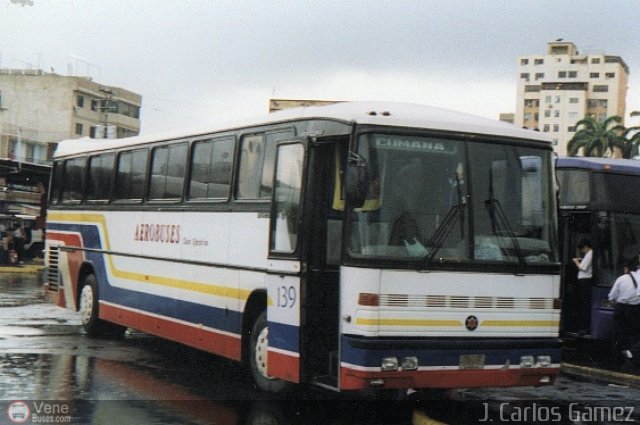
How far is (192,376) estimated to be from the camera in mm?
13062

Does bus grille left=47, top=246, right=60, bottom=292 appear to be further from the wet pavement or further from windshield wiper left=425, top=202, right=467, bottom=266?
windshield wiper left=425, top=202, right=467, bottom=266

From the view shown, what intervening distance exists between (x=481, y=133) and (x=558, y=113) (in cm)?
16525

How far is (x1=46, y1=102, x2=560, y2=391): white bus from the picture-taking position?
31.2 ft

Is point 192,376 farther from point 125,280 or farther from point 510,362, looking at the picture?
point 510,362

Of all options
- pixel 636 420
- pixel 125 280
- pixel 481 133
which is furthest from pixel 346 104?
pixel 125 280

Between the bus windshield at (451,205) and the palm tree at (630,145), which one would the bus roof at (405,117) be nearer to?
the bus windshield at (451,205)

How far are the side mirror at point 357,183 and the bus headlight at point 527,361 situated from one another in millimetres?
2349

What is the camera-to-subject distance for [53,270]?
1939 centimetres

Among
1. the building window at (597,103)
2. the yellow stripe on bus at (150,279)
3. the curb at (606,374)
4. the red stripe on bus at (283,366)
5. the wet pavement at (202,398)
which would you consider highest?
the building window at (597,103)

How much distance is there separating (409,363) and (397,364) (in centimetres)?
13

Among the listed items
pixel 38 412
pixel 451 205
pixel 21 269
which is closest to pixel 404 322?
pixel 451 205

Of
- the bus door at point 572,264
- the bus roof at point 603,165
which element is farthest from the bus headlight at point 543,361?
the bus roof at point 603,165

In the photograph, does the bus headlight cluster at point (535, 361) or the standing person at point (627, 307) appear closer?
the bus headlight cluster at point (535, 361)

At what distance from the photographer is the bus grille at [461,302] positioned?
9516 mm
